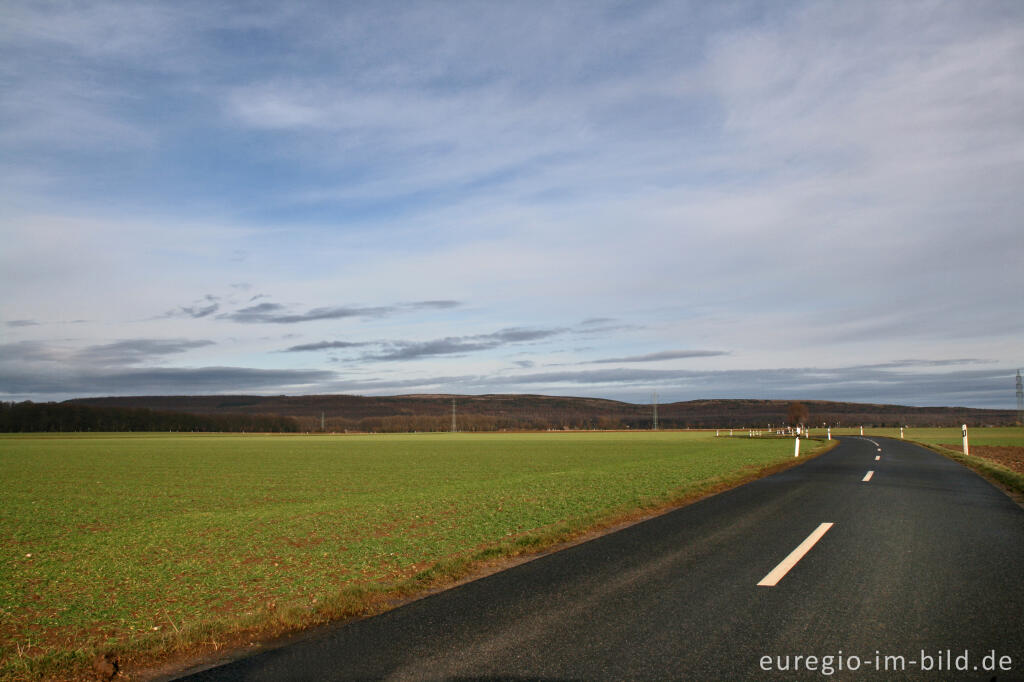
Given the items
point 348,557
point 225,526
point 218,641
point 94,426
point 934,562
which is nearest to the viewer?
point 218,641

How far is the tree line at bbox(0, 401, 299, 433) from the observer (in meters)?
156

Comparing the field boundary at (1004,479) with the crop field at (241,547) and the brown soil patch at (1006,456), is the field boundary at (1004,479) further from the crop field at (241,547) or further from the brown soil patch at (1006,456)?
the crop field at (241,547)

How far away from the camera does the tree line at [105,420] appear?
15550cm

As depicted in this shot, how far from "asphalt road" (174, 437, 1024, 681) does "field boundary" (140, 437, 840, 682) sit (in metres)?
0.28

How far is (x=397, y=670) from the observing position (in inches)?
182

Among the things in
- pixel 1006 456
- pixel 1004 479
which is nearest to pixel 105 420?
pixel 1006 456

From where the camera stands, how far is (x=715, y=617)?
5586mm

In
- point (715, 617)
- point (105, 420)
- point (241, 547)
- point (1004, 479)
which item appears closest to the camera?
point (715, 617)

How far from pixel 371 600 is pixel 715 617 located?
11.1ft

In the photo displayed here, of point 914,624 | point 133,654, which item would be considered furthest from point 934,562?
point 133,654

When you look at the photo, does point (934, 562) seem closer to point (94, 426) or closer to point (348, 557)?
point (348, 557)

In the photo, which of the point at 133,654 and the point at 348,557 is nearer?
the point at 133,654

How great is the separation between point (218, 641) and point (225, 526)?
23.0ft

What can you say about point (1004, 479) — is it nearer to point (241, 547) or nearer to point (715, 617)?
point (715, 617)
